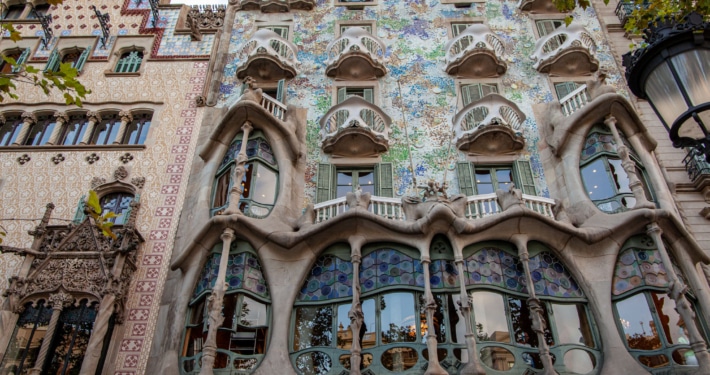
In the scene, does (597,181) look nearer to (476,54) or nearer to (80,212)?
(476,54)

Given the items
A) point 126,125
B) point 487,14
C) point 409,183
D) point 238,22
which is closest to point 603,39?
point 487,14

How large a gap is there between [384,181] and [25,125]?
11480 millimetres

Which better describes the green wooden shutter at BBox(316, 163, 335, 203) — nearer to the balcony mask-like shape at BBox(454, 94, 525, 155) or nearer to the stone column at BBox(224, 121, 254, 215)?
the stone column at BBox(224, 121, 254, 215)

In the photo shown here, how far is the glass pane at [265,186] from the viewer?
13.8 m

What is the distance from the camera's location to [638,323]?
458 inches

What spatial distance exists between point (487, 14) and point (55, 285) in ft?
54.0

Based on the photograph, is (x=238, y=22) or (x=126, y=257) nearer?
(x=126, y=257)

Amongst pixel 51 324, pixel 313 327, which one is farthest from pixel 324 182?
pixel 51 324

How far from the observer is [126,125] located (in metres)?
16.7

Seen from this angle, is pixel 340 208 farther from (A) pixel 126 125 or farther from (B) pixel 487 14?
(B) pixel 487 14

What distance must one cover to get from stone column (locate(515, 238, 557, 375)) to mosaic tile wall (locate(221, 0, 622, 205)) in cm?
312

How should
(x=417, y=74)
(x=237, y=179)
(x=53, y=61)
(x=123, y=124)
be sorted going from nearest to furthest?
(x=237, y=179), (x=123, y=124), (x=417, y=74), (x=53, y=61)

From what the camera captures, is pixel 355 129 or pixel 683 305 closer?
pixel 683 305

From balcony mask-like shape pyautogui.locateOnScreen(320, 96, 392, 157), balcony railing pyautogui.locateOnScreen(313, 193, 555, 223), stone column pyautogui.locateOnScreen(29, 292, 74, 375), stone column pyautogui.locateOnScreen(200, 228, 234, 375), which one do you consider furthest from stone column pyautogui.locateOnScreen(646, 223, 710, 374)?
stone column pyautogui.locateOnScreen(29, 292, 74, 375)
